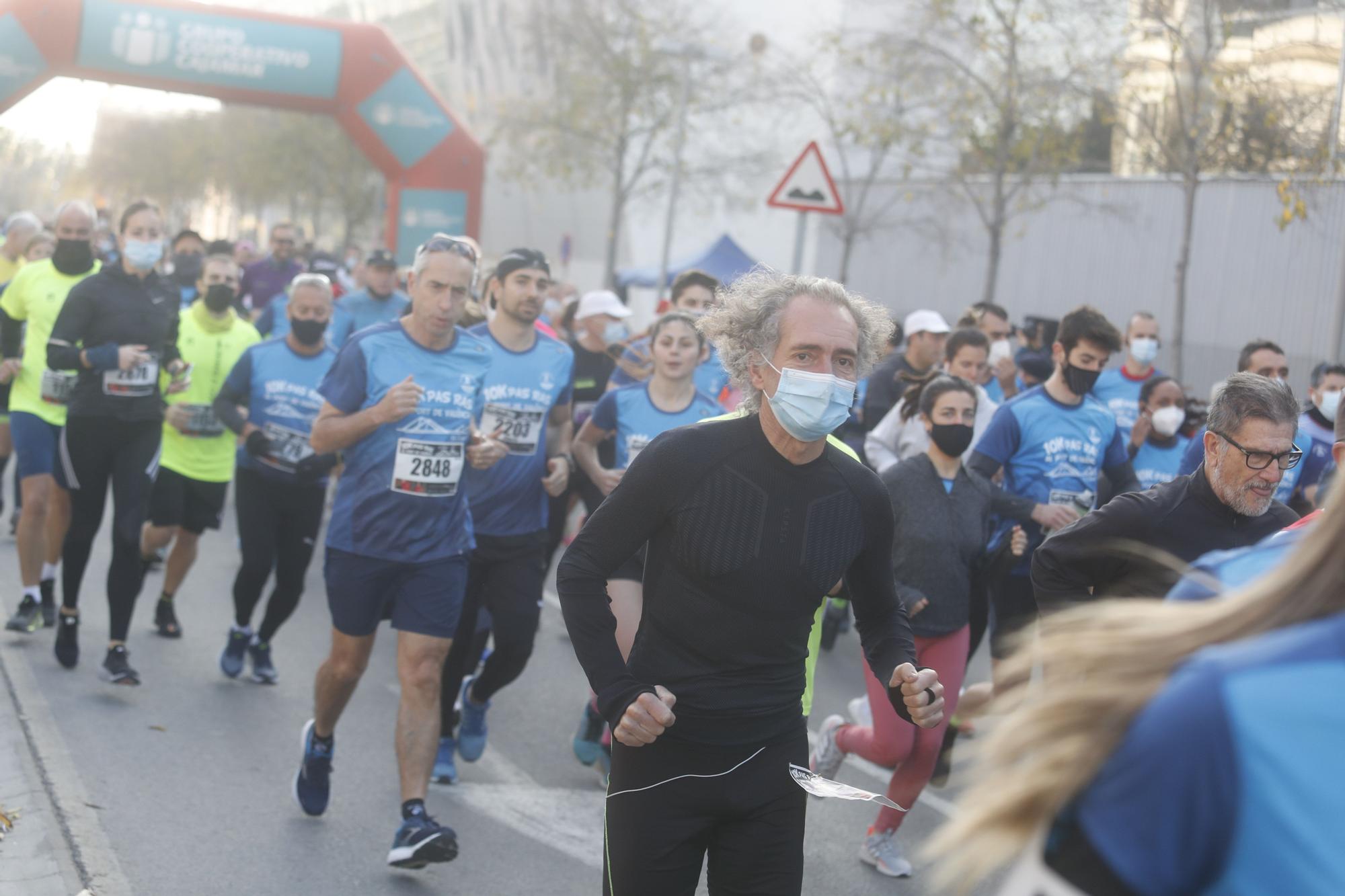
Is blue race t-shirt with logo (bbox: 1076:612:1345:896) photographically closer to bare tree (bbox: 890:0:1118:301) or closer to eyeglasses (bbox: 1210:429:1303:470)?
eyeglasses (bbox: 1210:429:1303:470)

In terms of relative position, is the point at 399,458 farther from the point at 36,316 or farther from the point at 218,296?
the point at 36,316

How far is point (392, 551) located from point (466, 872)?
1.13 metres

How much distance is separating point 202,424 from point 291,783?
284cm

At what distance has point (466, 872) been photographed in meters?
5.25

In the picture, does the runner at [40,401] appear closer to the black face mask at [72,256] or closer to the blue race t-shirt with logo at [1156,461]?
the black face mask at [72,256]

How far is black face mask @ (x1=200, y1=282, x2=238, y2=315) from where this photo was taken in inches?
337

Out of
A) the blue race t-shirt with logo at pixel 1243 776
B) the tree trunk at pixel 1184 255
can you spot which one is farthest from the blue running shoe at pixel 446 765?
the tree trunk at pixel 1184 255

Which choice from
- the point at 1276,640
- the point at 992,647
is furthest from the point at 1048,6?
the point at 1276,640

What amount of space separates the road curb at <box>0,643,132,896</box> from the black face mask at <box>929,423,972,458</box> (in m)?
3.39

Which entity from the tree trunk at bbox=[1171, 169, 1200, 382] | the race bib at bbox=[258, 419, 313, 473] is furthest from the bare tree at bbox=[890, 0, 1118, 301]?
the race bib at bbox=[258, 419, 313, 473]

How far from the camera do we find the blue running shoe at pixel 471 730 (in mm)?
6371

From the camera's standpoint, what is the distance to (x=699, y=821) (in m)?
3.31

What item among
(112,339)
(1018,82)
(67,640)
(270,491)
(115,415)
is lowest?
(67,640)

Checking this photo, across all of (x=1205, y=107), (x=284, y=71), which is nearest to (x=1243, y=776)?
(x=1205, y=107)
